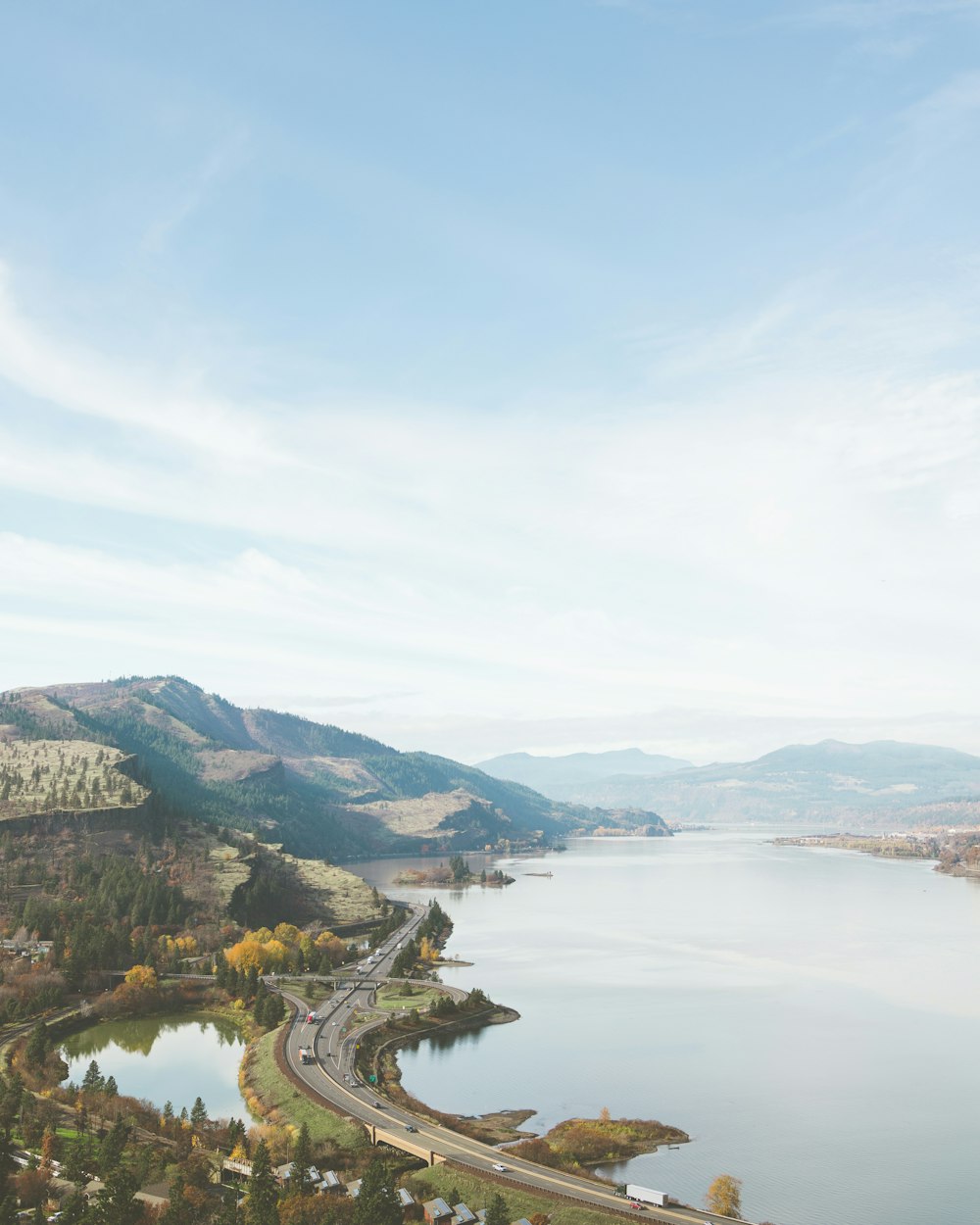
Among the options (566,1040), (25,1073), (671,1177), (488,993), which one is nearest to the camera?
(671,1177)

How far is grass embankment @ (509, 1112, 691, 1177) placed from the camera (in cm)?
6038

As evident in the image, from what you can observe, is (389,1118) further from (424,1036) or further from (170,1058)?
(170,1058)

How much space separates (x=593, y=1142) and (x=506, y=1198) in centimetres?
1316

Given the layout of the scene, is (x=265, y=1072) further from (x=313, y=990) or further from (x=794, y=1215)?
(x=794, y=1215)

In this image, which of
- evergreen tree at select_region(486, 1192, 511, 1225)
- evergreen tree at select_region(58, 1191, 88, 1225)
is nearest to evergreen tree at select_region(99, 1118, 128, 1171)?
evergreen tree at select_region(58, 1191, 88, 1225)

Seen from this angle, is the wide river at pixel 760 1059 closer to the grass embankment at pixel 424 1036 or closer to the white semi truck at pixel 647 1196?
the grass embankment at pixel 424 1036

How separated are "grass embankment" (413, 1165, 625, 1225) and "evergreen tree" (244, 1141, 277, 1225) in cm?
641

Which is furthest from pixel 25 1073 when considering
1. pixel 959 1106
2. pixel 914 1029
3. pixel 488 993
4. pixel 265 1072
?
pixel 914 1029

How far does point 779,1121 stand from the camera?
71125mm

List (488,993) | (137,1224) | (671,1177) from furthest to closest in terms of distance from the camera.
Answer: (488,993) < (671,1177) < (137,1224)

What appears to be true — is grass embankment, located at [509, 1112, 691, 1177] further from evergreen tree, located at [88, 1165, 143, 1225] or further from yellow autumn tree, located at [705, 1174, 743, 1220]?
evergreen tree, located at [88, 1165, 143, 1225]

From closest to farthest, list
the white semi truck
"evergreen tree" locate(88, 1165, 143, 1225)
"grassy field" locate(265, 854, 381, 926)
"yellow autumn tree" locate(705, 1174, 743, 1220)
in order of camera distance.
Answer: "evergreen tree" locate(88, 1165, 143, 1225) → the white semi truck → "yellow autumn tree" locate(705, 1174, 743, 1220) → "grassy field" locate(265, 854, 381, 926)

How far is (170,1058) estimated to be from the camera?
8975 cm

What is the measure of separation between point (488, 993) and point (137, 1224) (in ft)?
239
